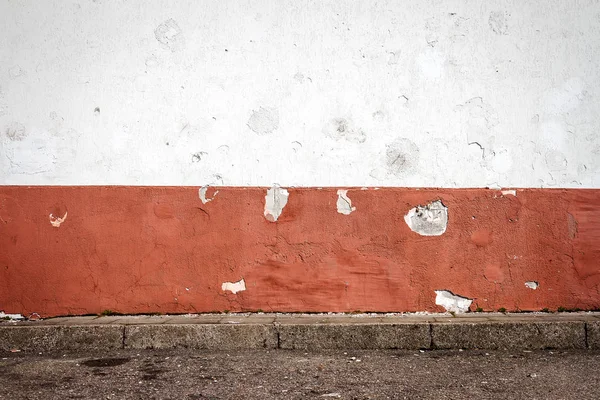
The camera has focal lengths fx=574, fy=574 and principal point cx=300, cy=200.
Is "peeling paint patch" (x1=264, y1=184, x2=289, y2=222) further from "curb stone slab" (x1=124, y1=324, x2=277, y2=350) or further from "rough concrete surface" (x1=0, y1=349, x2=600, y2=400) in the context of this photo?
"rough concrete surface" (x1=0, y1=349, x2=600, y2=400)

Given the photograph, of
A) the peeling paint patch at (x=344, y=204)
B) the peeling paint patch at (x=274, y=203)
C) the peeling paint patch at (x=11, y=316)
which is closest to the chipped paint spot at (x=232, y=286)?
the peeling paint patch at (x=274, y=203)

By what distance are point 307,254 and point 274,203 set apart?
0.59m

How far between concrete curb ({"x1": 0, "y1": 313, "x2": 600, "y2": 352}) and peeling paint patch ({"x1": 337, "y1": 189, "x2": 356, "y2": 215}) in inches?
→ 42.0

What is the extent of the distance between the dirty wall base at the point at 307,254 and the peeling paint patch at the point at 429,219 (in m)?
0.01

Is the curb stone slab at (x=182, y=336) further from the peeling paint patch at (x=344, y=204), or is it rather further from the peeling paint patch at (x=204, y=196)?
the peeling paint patch at (x=344, y=204)

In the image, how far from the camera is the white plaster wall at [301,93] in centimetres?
566

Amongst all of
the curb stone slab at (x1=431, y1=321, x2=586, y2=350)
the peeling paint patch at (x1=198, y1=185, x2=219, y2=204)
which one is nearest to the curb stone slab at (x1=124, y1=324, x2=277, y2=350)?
the peeling paint patch at (x1=198, y1=185, x2=219, y2=204)

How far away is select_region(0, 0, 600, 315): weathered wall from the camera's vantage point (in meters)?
5.57

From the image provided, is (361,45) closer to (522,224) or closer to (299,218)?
(299,218)

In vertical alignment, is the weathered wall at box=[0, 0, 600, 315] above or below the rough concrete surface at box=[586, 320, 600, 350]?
above

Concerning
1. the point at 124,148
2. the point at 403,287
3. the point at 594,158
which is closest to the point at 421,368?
the point at 403,287

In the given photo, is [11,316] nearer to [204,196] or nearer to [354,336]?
[204,196]

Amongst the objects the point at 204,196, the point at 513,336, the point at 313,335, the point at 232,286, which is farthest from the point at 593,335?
the point at 204,196

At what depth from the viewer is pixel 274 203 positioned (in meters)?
5.57
